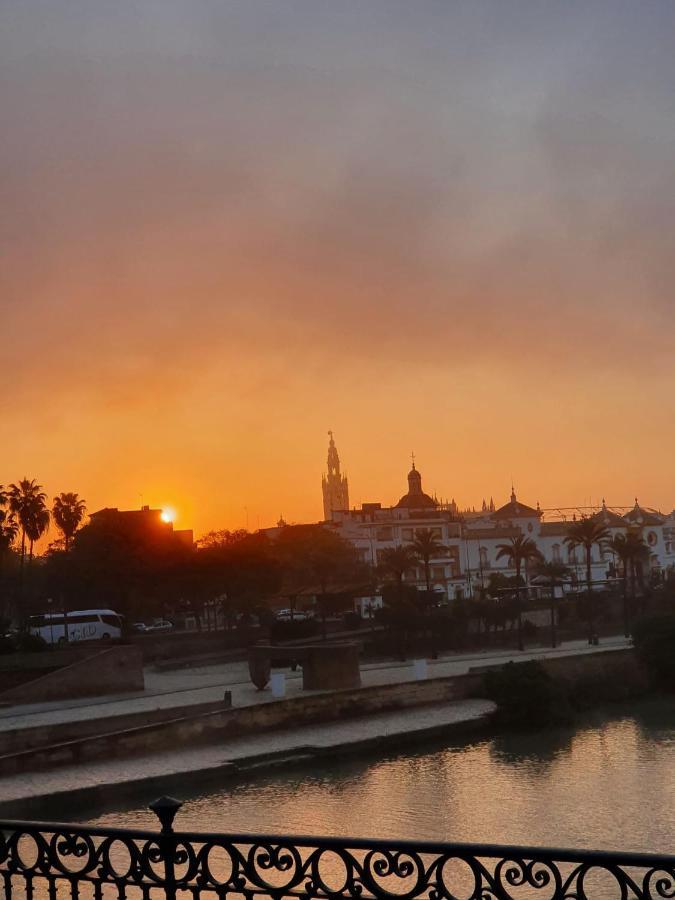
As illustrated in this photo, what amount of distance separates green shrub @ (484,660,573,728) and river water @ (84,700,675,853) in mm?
2447

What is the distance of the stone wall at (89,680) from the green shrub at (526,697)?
1041cm

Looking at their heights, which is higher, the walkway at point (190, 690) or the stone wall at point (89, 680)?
the stone wall at point (89, 680)

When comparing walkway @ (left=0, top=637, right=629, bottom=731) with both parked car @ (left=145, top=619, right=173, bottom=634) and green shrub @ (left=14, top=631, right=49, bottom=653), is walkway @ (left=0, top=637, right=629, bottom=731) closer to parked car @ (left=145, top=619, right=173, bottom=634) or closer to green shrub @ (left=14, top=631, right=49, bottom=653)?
green shrub @ (left=14, top=631, right=49, bottom=653)

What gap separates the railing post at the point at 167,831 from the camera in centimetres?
476

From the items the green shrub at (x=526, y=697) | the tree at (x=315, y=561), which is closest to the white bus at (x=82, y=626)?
the tree at (x=315, y=561)

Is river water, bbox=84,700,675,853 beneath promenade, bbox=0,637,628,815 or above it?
beneath

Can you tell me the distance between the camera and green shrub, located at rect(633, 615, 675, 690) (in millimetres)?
35312

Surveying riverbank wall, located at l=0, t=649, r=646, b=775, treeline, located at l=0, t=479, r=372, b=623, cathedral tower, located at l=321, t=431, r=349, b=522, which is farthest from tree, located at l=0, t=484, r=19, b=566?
cathedral tower, located at l=321, t=431, r=349, b=522

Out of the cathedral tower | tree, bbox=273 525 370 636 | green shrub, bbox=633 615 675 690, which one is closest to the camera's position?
green shrub, bbox=633 615 675 690

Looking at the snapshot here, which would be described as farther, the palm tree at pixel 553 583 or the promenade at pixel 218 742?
the palm tree at pixel 553 583

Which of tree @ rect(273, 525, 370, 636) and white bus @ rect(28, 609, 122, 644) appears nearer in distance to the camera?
white bus @ rect(28, 609, 122, 644)

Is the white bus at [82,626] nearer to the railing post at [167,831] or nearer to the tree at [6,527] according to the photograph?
the tree at [6,527]

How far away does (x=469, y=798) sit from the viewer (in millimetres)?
20094

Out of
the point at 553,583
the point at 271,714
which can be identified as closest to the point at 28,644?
the point at 271,714
